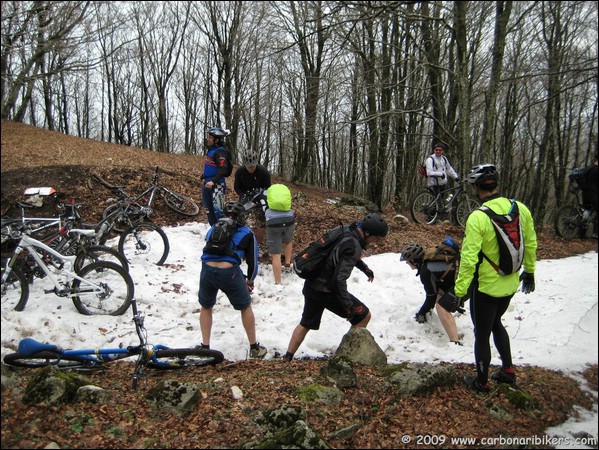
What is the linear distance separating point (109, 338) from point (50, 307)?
0.94 meters

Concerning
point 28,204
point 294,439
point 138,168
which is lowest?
point 294,439

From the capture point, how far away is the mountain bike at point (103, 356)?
376cm

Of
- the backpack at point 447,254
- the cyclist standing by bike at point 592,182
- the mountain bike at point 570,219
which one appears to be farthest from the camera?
the mountain bike at point 570,219

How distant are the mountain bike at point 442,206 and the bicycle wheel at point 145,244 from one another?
627 cm

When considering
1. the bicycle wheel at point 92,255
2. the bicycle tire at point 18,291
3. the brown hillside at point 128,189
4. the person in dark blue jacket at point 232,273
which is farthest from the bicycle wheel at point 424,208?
the bicycle tire at point 18,291

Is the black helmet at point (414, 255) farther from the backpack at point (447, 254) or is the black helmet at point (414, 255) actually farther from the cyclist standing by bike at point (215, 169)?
the cyclist standing by bike at point (215, 169)

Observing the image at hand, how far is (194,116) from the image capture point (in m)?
34.4

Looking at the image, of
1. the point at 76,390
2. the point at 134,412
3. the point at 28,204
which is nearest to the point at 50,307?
the point at 28,204

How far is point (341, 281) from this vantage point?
443 centimetres

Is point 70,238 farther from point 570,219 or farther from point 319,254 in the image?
point 570,219

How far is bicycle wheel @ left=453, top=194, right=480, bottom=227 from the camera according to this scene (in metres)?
10.6

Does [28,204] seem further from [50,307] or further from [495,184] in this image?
[495,184]

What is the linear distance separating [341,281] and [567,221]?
8.53m

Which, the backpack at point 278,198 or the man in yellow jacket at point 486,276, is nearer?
the man in yellow jacket at point 486,276
